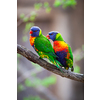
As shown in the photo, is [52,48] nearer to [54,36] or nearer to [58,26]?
[54,36]

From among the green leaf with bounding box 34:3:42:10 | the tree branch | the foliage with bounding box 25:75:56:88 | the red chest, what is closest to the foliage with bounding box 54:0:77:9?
the green leaf with bounding box 34:3:42:10

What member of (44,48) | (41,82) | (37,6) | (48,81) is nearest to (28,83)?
(41,82)

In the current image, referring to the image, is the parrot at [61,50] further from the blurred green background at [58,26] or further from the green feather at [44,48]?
the blurred green background at [58,26]

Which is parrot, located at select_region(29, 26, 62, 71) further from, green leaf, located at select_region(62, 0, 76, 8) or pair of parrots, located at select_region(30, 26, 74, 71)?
green leaf, located at select_region(62, 0, 76, 8)

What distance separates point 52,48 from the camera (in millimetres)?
1619

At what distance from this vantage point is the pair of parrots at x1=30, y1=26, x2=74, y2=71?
157 centimetres

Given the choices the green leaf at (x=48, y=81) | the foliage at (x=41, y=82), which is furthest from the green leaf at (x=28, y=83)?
the green leaf at (x=48, y=81)

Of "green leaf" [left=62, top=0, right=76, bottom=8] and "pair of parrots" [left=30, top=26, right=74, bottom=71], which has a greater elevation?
"green leaf" [left=62, top=0, right=76, bottom=8]
